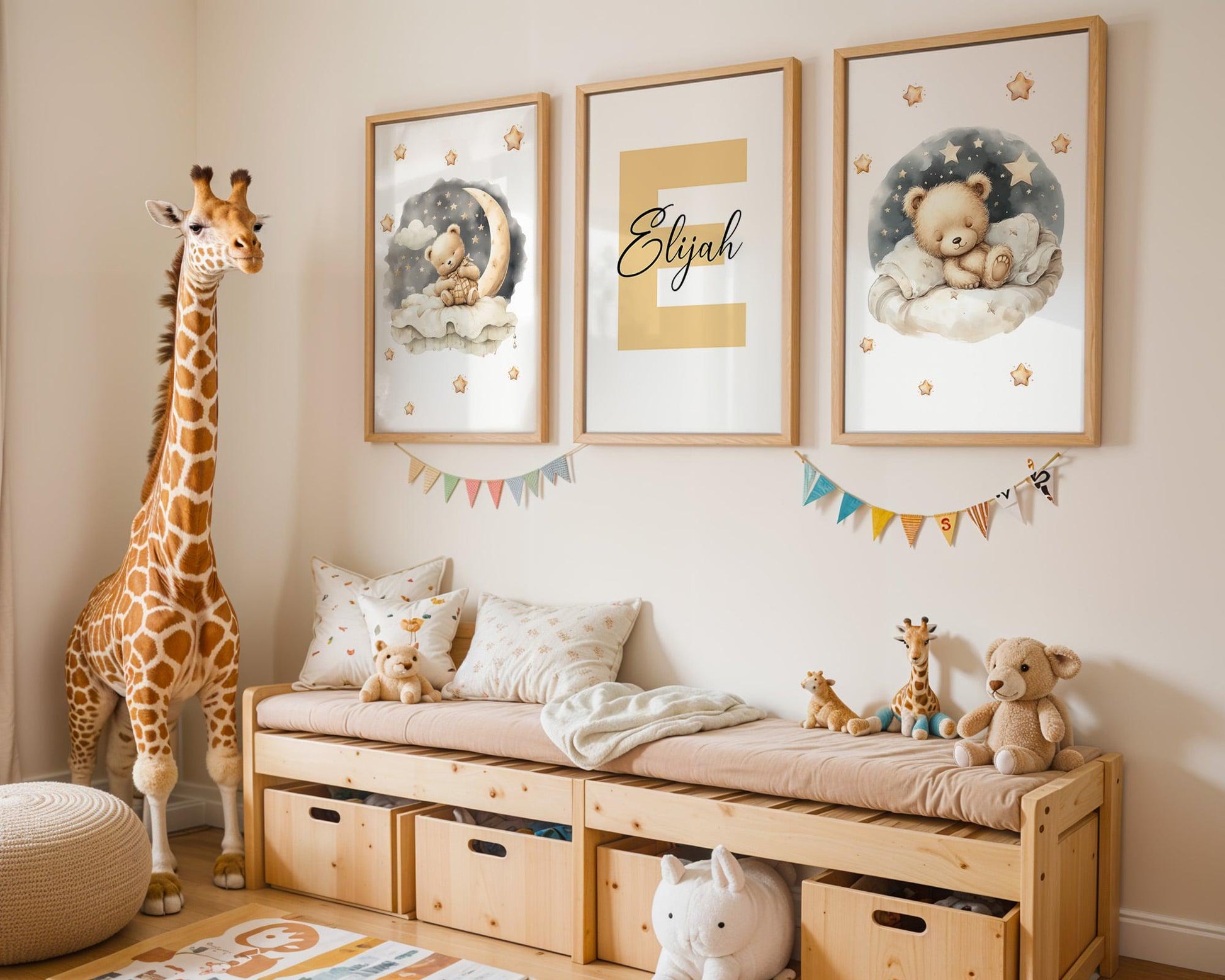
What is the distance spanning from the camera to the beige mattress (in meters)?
2.34

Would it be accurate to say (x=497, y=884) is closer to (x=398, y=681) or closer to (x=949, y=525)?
(x=398, y=681)

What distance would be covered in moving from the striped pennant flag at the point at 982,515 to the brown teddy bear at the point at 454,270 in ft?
4.73

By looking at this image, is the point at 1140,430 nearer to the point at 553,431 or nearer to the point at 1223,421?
the point at 1223,421

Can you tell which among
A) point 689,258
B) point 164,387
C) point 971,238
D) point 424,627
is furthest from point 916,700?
point 164,387

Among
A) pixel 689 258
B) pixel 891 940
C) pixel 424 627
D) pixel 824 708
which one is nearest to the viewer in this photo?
pixel 891 940

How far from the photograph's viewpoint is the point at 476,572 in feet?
11.4

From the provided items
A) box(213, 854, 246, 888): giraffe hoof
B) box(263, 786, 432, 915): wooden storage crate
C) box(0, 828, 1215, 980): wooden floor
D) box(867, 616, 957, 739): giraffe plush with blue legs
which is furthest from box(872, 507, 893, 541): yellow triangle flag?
box(213, 854, 246, 888): giraffe hoof

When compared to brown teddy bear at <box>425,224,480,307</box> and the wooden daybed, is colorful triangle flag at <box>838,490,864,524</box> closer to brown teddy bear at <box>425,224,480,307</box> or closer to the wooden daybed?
the wooden daybed

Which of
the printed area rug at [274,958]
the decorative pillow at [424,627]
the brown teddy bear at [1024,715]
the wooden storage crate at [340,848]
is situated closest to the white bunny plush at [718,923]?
the printed area rug at [274,958]

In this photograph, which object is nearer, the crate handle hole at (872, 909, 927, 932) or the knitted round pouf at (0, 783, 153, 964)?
the crate handle hole at (872, 909, 927, 932)

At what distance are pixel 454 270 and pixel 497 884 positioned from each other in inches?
63.9

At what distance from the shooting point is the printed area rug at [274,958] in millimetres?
2607

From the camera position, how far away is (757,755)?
2549 millimetres

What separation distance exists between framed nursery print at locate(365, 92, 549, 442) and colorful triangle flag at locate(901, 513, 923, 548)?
1.00m
